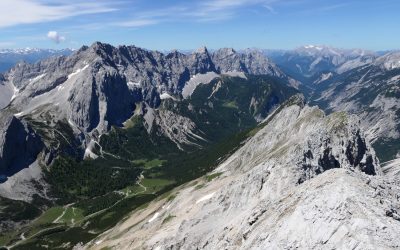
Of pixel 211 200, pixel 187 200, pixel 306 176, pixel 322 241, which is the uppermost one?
pixel 322 241

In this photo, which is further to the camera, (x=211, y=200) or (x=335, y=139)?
(x=335, y=139)

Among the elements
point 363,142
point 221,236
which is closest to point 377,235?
point 221,236

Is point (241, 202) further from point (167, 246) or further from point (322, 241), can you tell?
point (322, 241)

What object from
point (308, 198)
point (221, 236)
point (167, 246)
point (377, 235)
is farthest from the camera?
point (167, 246)

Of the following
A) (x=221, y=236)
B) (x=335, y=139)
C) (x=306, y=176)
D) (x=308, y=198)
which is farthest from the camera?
(x=335, y=139)

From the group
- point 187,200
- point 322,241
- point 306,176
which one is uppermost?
point 322,241

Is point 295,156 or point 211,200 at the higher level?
point 295,156

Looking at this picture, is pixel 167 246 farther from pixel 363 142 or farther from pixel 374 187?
pixel 363 142

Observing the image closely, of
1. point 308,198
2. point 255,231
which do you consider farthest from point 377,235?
point 255,231

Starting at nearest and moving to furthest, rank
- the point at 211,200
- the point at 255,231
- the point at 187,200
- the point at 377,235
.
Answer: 1. the point at 377,235
2. the point at 255,231
3. the point at 211,200
4. the point at 187,200
